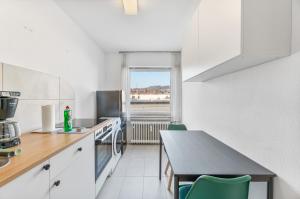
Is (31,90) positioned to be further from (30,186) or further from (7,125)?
(30,186)

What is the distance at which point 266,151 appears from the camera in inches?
53.9

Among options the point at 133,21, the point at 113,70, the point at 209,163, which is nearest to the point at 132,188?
the point at 209,163

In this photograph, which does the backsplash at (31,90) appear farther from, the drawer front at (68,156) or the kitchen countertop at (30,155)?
the drawer front at (68,156)

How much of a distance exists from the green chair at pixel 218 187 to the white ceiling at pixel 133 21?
2.29 m

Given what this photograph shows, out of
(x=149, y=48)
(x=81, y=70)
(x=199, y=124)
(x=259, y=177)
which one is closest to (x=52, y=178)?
(x=259, y=177)

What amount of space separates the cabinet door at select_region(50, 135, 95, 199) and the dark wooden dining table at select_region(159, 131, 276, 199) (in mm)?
838

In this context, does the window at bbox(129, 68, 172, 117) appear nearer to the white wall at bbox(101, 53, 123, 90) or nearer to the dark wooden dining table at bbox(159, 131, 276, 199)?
the white wall at bbox(101, 53, 123, 90)

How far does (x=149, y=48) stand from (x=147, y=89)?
113 centimetres

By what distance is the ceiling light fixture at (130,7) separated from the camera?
2.51 meters

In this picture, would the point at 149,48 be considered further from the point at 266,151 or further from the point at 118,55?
the point at 266,151

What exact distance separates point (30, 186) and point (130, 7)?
2361 millimetres

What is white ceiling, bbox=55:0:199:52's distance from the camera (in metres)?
2.68

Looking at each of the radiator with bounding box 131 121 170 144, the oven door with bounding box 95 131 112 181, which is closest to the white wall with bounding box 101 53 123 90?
the radiator with bounding box 131 121 170 144

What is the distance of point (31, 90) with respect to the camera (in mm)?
2111
